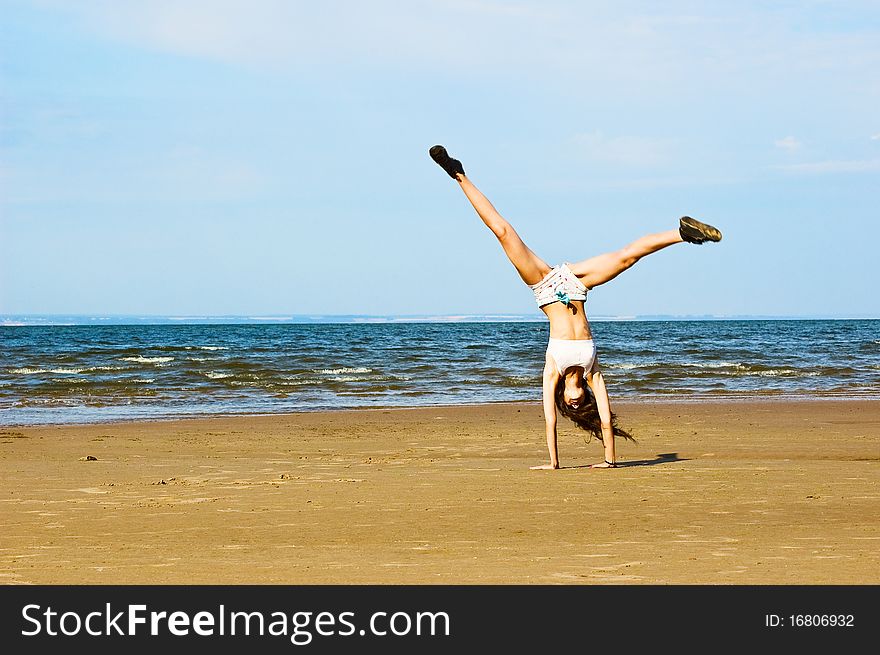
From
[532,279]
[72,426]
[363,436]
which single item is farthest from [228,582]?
[72,426]

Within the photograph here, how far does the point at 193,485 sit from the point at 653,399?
541 inches

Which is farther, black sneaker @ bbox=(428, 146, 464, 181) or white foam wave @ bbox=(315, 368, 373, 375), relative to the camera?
white foam wave @ bbox=(315, 368, 373, 375)

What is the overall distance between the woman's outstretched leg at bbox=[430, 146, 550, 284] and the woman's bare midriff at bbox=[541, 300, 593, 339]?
1.19 ft

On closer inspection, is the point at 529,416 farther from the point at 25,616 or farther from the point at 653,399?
the point at 25,616

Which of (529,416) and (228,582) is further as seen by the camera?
(529,416)

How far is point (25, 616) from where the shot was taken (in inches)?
195

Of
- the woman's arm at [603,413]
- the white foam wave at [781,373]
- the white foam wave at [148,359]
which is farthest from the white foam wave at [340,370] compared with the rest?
the woman's arm at [603,413]

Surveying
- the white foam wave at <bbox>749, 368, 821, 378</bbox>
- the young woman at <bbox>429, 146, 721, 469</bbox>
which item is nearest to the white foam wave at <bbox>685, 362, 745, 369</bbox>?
the white foam wave at <bbox>749, 368, 821, 378</bbox>

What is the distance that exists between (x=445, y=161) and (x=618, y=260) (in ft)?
6.32

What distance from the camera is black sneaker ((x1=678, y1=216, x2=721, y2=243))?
9.41m

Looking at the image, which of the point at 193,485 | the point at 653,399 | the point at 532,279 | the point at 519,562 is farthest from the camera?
the point at 653,399

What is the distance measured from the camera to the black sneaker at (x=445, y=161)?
10281mm

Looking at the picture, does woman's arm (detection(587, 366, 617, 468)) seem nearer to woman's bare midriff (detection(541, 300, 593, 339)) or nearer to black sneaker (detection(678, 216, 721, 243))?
woman's bare midriff (detection(541, 300, 593, 339))

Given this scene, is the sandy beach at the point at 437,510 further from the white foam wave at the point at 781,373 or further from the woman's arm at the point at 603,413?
the white foam wave at the point at 781,373
